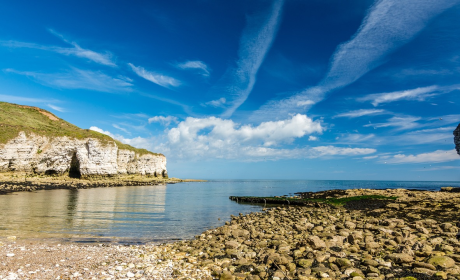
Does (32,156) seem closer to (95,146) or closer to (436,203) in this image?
(95,146)

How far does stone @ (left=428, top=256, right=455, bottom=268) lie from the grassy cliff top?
86.1 metres

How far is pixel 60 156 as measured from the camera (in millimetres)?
75125

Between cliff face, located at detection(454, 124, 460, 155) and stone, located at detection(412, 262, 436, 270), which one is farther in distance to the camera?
cliff face, located at detection(454, 124, 460, 155)

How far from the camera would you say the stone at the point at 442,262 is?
809 cm

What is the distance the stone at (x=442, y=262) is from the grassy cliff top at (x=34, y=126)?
86.1m

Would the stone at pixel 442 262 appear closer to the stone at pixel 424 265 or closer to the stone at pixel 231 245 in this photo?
the stone at pixel 424 265

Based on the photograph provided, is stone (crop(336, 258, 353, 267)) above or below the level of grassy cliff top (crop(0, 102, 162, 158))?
below

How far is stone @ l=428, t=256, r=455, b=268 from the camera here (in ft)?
26.6

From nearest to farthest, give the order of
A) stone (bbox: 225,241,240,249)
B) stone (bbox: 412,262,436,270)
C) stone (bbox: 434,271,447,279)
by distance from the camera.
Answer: stone (bbox: 434,271,447,279) < stone (bbox: 412,262,436,270) < stone (bbox: 225,241,240,249)

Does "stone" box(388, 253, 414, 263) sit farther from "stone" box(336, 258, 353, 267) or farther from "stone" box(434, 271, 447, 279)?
"stone" box(336, 258, 353, 267)

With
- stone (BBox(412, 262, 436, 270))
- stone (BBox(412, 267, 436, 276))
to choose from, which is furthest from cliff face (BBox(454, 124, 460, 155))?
stone (BBox(412, 267, 436, 276))

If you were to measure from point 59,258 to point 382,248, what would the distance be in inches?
549

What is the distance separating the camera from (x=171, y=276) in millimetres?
8633

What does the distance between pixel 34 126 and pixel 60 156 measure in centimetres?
3128
